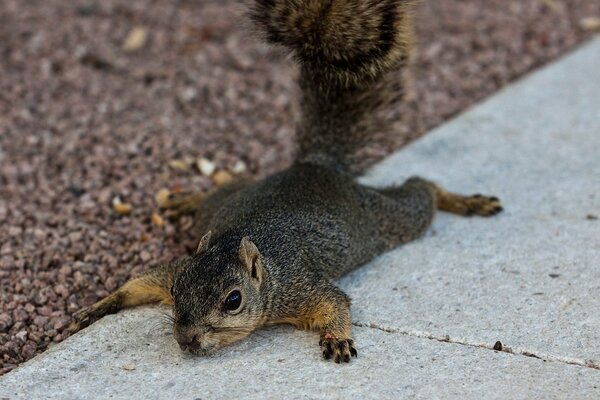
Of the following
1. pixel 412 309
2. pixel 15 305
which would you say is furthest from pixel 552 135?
pixel 15 305

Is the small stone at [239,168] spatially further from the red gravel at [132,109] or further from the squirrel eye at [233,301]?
the squirrel eye at [233,301]

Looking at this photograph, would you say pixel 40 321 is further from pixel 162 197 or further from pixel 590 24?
pixel 590 24

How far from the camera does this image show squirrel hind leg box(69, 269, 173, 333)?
3.89 m

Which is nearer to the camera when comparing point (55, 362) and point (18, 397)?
point (18, 397)

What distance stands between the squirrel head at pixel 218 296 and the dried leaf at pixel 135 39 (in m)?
3.34

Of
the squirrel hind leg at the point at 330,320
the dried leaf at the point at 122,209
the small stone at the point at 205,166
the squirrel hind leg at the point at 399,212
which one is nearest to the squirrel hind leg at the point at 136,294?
the squirrel hind leg at the point at 330,320

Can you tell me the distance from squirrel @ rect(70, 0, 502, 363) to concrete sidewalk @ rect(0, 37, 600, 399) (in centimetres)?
10

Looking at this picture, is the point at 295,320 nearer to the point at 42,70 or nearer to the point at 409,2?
the point at 409,2

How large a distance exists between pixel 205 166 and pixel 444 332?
216cm

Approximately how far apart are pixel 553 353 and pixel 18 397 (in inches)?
75.9

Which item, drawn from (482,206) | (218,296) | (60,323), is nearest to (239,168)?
(482,206)

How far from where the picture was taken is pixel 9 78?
20.3ft

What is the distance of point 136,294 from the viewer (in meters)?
3.94

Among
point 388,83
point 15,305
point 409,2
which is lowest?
point 15,305
